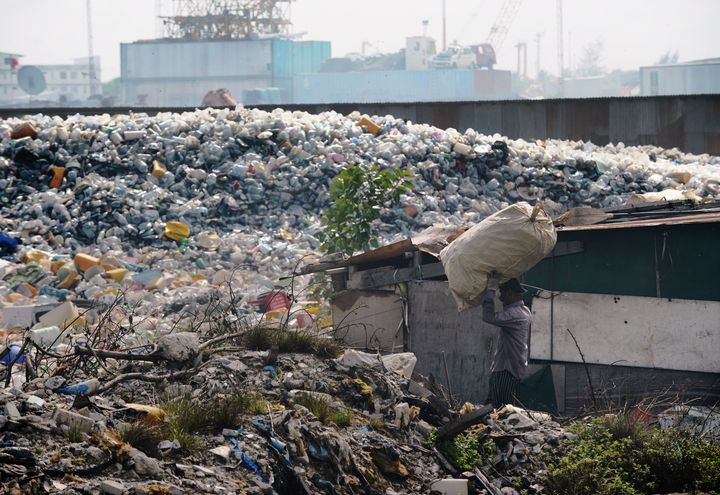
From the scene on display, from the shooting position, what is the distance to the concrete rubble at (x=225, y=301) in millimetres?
4598

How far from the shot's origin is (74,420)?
4.52 meters

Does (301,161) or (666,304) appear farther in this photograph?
(301,161)

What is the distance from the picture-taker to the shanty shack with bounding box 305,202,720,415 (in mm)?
6953

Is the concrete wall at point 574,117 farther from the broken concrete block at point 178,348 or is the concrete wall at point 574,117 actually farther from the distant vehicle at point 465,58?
the distant vehicle at point 465,58

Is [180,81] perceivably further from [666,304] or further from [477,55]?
[666,304]

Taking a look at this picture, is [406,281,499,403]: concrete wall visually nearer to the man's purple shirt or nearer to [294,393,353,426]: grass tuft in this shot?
the man's purple shirt

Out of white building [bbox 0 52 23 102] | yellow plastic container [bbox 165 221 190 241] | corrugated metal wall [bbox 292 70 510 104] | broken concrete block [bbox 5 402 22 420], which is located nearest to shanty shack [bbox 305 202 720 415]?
broken concrete block [bbox 5 402 22 420]

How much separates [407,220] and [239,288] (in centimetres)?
315

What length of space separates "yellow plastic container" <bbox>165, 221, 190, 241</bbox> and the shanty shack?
5.11m

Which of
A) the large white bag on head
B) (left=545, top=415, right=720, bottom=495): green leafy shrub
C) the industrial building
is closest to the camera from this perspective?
(left=545, top=415, right=720, bottom=495): green leafy shrub

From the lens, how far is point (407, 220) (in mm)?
12891

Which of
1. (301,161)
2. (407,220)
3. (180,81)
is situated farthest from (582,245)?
(180,81)

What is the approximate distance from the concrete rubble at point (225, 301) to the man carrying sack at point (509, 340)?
1.88 feet

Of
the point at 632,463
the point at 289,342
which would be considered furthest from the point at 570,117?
the point at 632,463
